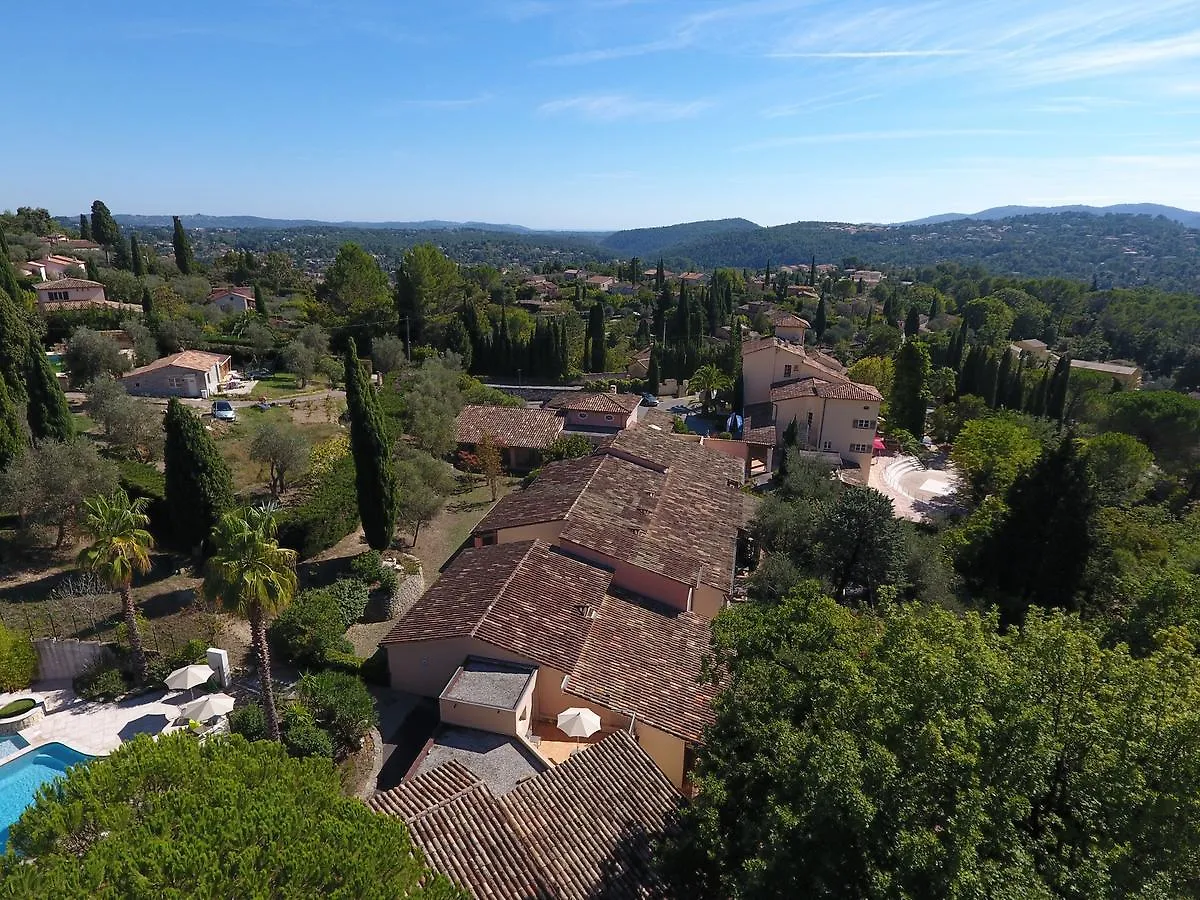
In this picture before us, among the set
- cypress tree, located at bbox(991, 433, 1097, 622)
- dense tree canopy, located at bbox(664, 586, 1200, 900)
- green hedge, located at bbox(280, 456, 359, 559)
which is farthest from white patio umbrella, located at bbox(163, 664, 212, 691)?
cypress tree, located at bbox(991, 433, 1097, 622)

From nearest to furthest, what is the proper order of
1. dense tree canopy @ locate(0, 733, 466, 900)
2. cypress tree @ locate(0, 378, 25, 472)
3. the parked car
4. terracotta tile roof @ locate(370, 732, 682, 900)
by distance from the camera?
1. dense tree canopy @ locate(0, 733, 466, 900)
2. terracotta tile roof @ locate(370, 732, 682, 900)
3. cypress tree @ locate(0, 378, 25, 472)
4. the parked car

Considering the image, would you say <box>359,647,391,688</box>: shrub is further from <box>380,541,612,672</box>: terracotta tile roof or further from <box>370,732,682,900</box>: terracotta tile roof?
<box>370,732,682,900</box>: terracotta tile roof

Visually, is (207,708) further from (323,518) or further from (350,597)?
(323,518)

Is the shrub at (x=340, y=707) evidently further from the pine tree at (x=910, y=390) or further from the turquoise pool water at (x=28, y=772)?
the pine tree at (x=910, y=390)

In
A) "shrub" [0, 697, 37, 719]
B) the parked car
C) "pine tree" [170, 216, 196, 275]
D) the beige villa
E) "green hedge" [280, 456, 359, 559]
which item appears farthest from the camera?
"pine tree" [170, 216, 196, 275]

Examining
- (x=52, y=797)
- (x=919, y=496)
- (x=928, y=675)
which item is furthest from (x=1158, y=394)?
(x=52, y=797)

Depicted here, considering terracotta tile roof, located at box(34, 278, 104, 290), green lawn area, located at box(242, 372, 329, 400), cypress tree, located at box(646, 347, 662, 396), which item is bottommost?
cypress tree, located at box(646, 347, 662, 396)

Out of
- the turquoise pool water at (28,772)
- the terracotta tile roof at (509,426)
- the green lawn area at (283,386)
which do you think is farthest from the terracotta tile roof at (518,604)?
the green lawn area at (283,386)
